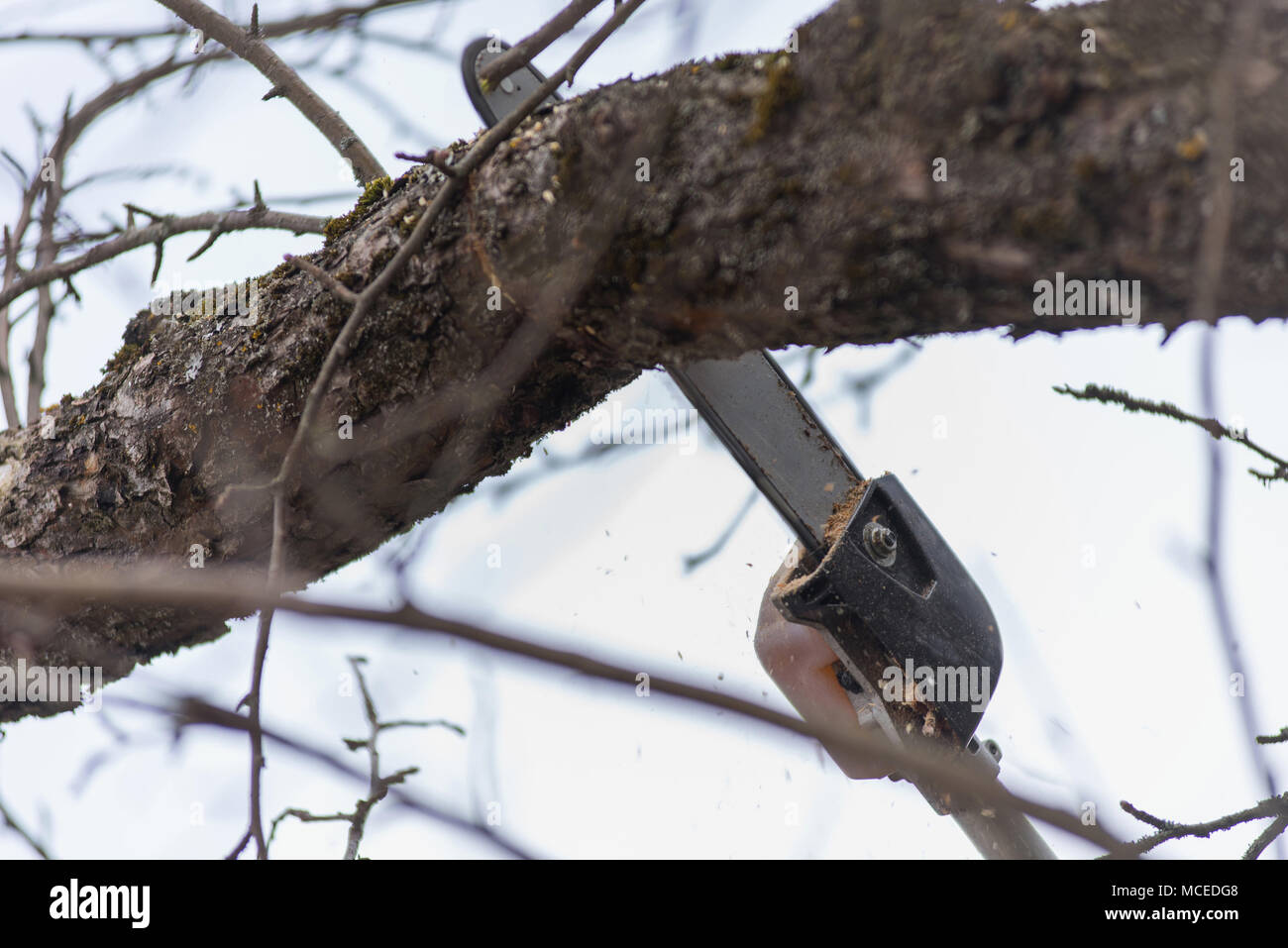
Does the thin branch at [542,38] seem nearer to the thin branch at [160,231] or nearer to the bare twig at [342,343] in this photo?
the bare twig at [342,343]

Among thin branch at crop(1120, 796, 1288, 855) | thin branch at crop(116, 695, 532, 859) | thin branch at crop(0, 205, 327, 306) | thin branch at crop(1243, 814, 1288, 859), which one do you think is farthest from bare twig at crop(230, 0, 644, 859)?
thin branch at crop(1243, 814, 1288, 859)

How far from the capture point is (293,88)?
6.16ft

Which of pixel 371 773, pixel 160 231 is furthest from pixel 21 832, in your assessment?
pixel 160 231

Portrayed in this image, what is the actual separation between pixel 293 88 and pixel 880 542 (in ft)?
4.97

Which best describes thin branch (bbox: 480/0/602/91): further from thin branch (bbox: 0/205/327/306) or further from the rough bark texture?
thin branch (bbox: 0/205/327/306)

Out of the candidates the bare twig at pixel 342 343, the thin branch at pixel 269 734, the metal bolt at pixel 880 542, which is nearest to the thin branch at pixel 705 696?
the thin branch at pixel 269 734

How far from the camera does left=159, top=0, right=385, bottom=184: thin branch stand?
184 centimetres

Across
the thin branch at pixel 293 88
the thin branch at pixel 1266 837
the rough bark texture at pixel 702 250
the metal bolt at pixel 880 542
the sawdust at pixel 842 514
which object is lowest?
the thin branch at pixel 1266 837

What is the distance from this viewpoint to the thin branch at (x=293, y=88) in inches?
72.5

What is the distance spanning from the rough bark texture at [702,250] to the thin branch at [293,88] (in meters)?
0.57

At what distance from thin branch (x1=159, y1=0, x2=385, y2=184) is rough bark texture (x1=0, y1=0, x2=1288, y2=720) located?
571 millimetres

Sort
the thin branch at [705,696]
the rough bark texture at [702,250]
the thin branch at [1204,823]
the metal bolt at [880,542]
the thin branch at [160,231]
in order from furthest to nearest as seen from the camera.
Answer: the thin branch at [160,231], the metal bolt at [880,542], the thin branch at [1204,823], the rough bark texture at [702,250], the thin branch at [705,696]

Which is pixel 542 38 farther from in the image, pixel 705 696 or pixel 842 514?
pixel 705 696

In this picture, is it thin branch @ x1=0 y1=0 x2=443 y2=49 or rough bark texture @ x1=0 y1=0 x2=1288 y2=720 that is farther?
thin branch @ x1=0 y1=0 x2=443 y2=49
